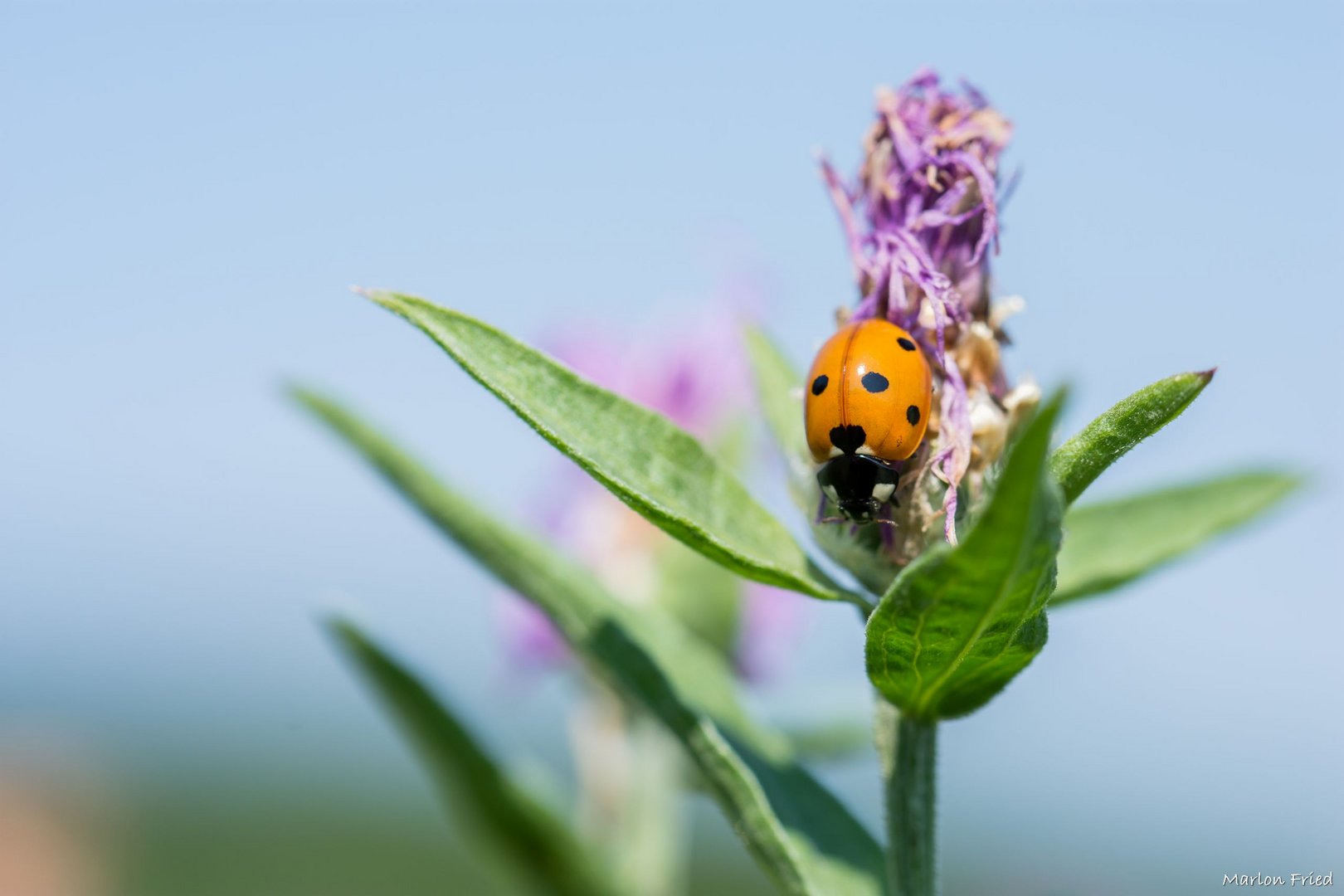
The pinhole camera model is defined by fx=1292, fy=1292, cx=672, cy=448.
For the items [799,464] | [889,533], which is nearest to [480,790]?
[799,464]

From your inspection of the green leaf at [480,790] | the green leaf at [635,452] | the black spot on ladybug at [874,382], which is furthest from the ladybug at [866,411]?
the green leaf at [480,790]

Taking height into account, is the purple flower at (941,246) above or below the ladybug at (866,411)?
above

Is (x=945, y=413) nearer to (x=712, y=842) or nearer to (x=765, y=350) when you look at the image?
(x=765, y=350)

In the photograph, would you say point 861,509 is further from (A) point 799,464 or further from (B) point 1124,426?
(B) point 1124,426

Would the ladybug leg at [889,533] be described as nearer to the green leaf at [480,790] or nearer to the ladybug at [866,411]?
the ladybug at [866,411]

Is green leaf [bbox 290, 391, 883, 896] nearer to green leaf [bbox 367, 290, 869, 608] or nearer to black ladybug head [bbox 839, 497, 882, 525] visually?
green leaf [bbox 367, 290, 869, 608]

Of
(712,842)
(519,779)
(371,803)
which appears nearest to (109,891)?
(519,779)
